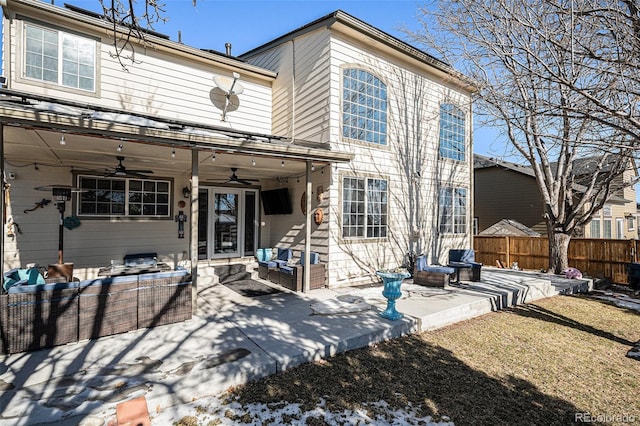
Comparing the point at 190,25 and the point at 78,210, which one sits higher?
the point at 190,25

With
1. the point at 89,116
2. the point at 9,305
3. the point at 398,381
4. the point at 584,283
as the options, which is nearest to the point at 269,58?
the point at 89,116

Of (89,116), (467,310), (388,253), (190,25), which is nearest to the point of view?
(89,116)

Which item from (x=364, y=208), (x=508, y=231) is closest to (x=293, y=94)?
(x=364, y=208)

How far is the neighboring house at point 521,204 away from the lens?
16.0m

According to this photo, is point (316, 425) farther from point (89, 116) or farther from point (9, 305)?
point (89, 116)

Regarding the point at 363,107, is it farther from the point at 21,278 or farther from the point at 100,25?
the point at 21,278

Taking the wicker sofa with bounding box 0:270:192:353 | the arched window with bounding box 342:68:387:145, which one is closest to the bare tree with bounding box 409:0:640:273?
the arched window with bounding box 342:68:387:145

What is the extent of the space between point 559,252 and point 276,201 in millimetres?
9157

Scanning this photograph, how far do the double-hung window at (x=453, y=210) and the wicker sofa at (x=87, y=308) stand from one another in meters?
8.23

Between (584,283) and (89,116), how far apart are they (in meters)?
11.9

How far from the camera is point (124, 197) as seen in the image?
7.31 m

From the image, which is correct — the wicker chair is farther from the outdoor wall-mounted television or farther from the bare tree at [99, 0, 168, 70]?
the bare tree at [99, 0, 168, 70]

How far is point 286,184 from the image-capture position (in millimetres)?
8797

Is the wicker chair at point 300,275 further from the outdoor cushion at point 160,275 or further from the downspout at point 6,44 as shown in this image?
the downspout at point 6,44
